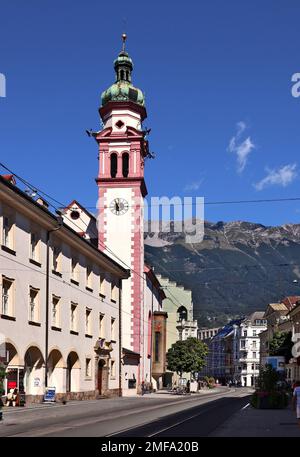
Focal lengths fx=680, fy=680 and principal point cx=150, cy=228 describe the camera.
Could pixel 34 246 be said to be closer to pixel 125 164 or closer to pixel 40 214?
pixel 40 214

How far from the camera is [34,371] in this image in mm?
39000

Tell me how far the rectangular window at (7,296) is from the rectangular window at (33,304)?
8.34ft

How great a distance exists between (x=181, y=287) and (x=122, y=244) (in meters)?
57.7

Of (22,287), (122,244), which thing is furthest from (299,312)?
(22,287)

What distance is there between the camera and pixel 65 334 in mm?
43594

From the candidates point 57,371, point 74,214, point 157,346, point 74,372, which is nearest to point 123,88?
point 74,214

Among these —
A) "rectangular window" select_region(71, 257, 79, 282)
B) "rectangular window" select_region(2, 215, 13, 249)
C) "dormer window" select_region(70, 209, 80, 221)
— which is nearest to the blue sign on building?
"rectangular window" select_region(2, 215, 13, 249)

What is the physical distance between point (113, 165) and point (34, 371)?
3659cm

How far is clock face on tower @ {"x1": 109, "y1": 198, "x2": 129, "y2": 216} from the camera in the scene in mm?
71125

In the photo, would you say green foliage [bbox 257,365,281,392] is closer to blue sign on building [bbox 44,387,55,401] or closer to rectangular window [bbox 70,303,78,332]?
blue sign on building [bbox 44,387,55,401]

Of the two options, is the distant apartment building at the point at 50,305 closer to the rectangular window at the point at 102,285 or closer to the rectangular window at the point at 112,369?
the rectangular window at the point at 102,285

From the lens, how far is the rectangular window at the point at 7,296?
113ft

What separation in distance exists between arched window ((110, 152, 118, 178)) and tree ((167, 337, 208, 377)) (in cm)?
2338
